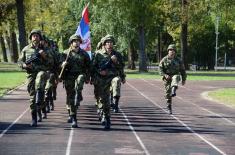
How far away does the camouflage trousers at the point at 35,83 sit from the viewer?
543 inches

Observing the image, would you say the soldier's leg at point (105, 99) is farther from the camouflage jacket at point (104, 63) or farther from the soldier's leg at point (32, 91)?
the soldier's leg at point (32, 91)

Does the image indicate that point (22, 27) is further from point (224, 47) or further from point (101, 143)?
point (101, 143)

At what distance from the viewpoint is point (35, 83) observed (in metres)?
14.0

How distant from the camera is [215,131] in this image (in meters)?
14.0

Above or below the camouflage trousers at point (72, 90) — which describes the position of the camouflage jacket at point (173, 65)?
above

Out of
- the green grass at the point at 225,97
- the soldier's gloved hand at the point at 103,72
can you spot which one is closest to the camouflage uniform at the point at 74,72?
the soldier's gloved hand at the point at 103,72

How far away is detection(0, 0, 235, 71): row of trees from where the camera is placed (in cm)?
5019

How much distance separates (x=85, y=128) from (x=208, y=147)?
138 inches

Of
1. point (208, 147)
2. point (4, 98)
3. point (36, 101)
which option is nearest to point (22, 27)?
point (4, 98)

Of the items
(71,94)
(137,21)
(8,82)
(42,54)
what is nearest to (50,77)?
(42,54)

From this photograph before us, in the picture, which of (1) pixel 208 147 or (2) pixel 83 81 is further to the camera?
(2) pixel 83 81

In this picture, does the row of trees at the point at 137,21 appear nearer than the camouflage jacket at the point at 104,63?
No

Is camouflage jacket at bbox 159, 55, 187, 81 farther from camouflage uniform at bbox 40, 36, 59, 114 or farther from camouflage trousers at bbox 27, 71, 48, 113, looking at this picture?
camouflage trousers at bbox 27, 71, 48, 113

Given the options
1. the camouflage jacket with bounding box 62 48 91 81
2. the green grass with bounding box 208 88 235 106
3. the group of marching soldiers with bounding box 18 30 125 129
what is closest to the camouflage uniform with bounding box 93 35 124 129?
the group of marching soldiers with bounding box 18 30 125 129
